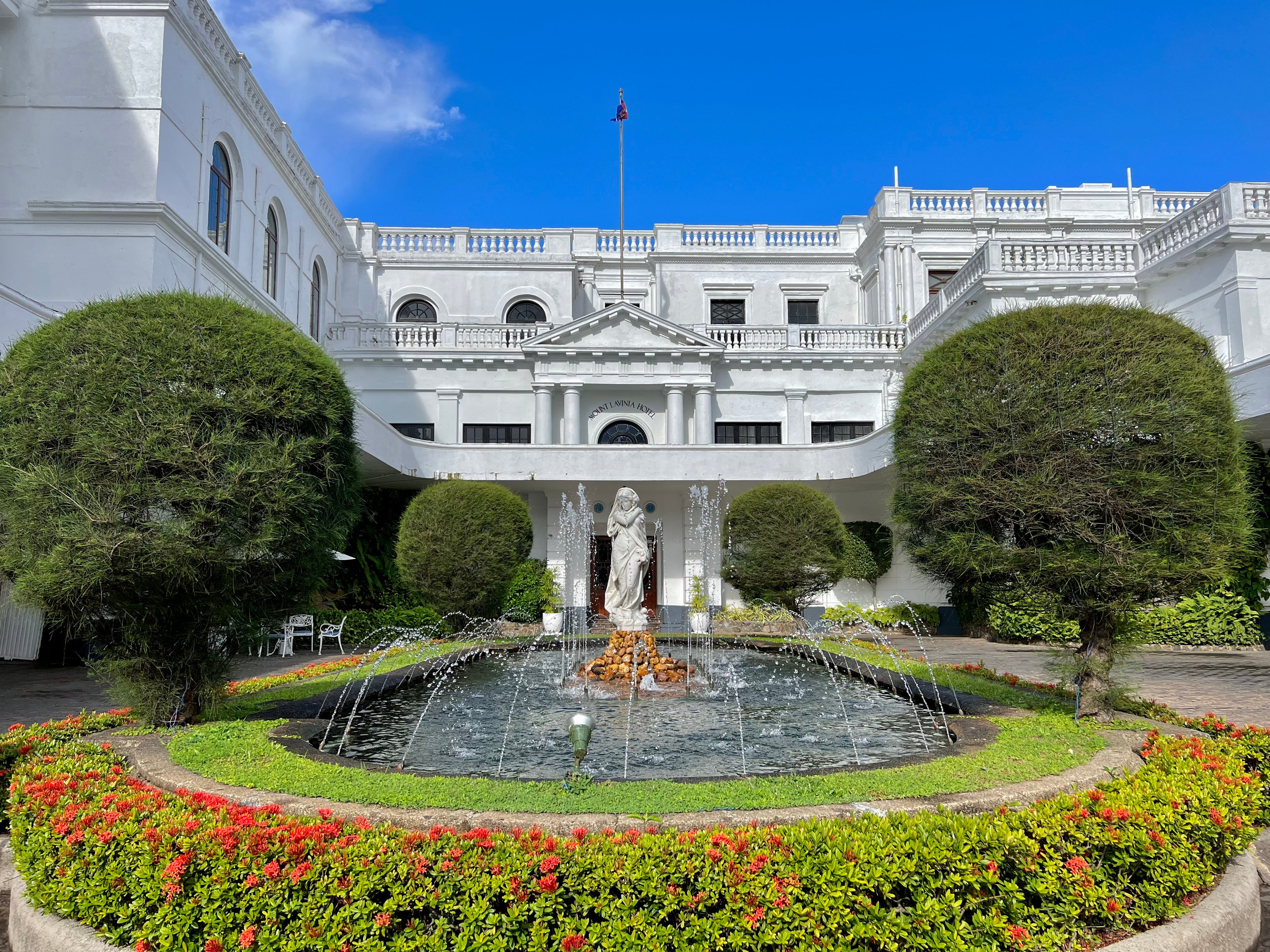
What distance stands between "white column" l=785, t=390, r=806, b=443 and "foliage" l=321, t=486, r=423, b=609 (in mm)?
12692

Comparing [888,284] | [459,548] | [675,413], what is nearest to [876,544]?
[675,413]

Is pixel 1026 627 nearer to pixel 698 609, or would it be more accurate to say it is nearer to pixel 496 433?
pixel 698 609

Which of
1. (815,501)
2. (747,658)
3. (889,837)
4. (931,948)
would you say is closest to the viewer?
(931,948)

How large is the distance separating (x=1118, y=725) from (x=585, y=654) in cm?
867

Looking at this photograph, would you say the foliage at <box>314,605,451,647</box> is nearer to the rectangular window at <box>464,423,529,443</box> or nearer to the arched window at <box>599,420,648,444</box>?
the rectangular window at <box>464,423,529,443</box>

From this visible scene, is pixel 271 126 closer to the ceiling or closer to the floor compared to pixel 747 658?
closer to the ceiling

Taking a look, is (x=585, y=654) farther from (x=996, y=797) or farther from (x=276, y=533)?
(x=996, y=797)

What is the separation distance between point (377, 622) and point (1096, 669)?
49.2 feet

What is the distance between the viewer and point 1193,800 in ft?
14.1

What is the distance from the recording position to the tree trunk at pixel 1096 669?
23.7ft

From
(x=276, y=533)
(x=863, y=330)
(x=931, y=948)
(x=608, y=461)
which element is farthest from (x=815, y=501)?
(x=931, y=948)

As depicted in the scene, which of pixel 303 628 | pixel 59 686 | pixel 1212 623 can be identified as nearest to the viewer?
pixel 59 686

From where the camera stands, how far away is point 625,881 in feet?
11.3

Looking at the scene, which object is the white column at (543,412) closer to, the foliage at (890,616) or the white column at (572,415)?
the white column at (572,415)
